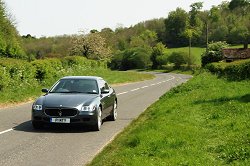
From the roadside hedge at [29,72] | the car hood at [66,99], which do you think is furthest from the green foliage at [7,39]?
the car hood at [66,99]

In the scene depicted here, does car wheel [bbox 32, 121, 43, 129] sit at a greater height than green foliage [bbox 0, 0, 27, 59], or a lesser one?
lesser

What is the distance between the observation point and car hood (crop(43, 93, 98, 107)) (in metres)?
12.1

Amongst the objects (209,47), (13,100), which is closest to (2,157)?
(13,100)

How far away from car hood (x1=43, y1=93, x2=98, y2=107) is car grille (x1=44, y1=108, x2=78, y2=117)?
110 mm

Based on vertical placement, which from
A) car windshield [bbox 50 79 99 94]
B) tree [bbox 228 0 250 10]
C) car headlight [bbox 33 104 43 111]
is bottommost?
car headlight [bbox 33 104 43 111]

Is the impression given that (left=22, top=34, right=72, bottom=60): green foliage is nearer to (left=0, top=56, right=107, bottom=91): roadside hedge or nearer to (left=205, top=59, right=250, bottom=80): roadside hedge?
(left=205, top=59, right=250, bottom=80): roadside hedge

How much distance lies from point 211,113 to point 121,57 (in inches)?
4461

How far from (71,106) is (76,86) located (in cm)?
182

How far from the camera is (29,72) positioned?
2592 centimetres

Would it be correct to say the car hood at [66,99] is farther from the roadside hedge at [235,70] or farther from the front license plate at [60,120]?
the roadside hedge at [235,70]

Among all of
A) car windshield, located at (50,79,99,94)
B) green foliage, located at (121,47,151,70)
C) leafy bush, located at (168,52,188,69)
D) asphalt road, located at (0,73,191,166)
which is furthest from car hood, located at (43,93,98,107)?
green foliage, located at (121,47,151,70)

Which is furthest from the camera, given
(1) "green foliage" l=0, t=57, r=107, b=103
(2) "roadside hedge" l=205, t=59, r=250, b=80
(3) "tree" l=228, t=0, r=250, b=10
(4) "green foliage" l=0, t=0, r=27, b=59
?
(3) "tree" l=228, t=0, r=250, b=10

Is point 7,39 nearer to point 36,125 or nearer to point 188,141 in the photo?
point 36,125

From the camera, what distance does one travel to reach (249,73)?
111 ft
